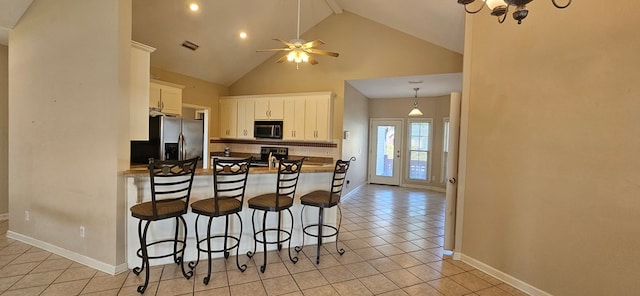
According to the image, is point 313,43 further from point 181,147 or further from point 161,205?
point 161,205

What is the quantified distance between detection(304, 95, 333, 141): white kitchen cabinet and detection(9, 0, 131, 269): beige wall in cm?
347

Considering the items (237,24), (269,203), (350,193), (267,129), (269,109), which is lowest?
(350,193)

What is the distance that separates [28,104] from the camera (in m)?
3.16

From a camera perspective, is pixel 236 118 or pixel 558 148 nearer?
pixel 558 148

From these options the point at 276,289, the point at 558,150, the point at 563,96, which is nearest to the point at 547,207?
the point at 558,150

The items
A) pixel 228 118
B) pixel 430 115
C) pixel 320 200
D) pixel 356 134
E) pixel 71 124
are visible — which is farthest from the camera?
pixel 430 115

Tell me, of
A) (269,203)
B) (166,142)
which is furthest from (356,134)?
(269,203)

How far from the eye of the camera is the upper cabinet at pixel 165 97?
4.36 metres

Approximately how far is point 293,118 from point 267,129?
2.18 ft

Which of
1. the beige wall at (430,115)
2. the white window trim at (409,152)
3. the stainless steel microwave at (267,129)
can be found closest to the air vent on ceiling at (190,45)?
the stainless steel microwave at (267,129)

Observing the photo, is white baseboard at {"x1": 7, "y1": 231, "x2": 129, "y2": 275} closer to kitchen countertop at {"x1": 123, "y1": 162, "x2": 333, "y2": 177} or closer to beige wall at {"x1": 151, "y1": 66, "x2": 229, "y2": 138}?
kitchen countertop at {"x1": 123, "y1": 162, "x2": 333, "y2": 177}

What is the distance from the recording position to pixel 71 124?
2850mm

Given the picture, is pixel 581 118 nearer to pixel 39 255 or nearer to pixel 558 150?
pixel 558 150

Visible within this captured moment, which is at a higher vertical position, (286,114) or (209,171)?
(286,114)
